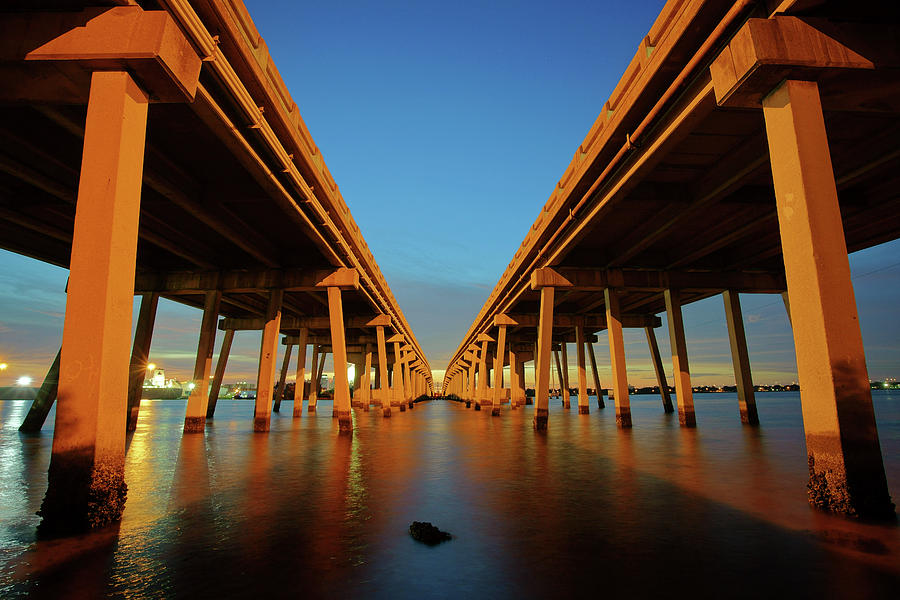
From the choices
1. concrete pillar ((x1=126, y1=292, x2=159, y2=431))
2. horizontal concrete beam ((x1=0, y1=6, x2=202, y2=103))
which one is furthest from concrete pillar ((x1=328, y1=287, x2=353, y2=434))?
horizontal concrete beam ((x1=0, y1=6, x2=202, y2=103))

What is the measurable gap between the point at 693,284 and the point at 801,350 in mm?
16043

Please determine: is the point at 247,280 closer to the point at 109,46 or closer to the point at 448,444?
the point at 448,444

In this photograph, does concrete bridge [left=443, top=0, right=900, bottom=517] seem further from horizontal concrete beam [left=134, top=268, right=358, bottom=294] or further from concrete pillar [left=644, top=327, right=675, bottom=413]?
concrete pillar [left=644, top=327, right=675, bottom=413]

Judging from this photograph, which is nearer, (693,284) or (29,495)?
(29,495)

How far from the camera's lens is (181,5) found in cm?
640

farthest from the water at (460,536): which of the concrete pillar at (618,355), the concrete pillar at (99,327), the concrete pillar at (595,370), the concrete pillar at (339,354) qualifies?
the concrete pillar at (595,370)

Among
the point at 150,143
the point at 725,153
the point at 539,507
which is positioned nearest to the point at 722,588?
the point at 539,507

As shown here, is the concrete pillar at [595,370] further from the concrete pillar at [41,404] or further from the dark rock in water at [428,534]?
the dark rock in water at [428,534]

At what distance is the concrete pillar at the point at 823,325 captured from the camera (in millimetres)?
5312

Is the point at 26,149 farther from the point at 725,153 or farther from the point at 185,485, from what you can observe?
the point at 725,153

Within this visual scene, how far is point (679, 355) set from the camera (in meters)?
20.4

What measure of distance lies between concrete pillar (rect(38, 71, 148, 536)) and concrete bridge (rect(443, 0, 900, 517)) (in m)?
8.33

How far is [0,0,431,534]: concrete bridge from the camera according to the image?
5.36 metres

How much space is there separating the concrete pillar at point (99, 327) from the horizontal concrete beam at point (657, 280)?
15.5 metres
